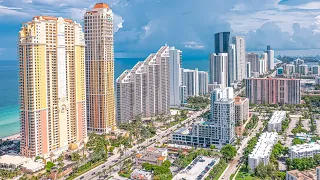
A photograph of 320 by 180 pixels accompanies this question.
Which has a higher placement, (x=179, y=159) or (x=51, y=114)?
(x=51, y=114)

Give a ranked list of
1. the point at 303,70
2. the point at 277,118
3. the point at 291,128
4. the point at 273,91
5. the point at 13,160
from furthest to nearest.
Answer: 1. the point at 303,70
2. the point at 273,91
3. the point at 277,118
4. the point at 291,128
5. the point at 13,160

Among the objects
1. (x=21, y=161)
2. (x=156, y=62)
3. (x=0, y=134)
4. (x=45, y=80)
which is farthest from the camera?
(x=156, y=62)

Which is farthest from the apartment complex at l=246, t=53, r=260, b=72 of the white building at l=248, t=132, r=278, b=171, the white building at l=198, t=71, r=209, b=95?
the white building at l=248, t=132, r=278, b=171

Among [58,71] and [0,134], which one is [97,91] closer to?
[58,71]

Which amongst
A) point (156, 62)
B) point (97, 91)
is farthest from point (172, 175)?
point (156, 62)

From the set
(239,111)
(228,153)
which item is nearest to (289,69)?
(239,111)

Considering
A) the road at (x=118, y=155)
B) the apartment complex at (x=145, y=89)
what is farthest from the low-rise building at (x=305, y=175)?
the apartment complex at (x=145, y=89)

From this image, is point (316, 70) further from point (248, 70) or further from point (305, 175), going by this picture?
point (305, 175)
